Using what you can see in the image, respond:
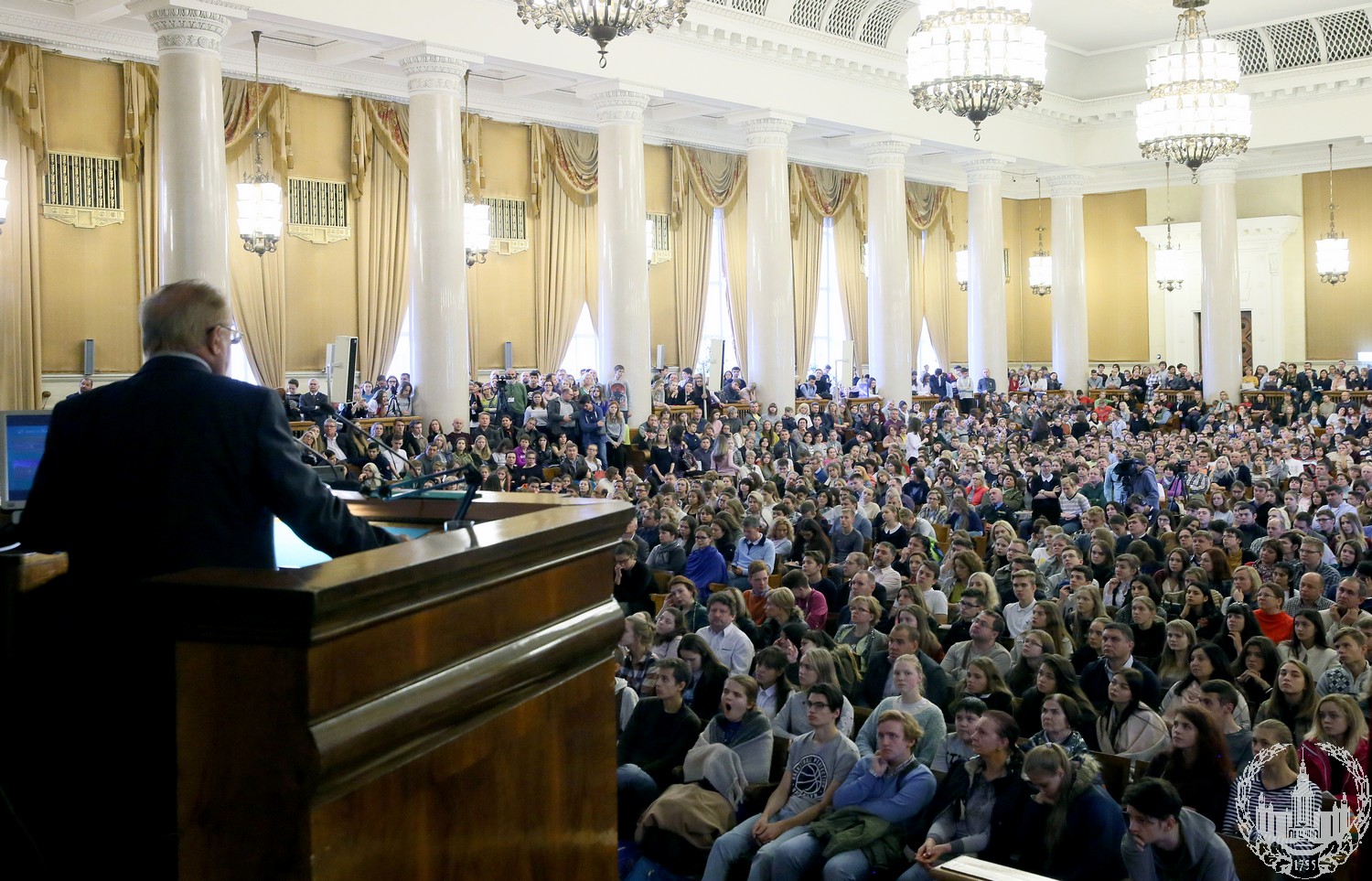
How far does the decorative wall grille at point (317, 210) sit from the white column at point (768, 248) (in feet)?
21.2

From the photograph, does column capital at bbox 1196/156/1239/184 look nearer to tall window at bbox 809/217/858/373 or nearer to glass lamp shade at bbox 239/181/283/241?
tall window at bbox 809/217/858/373

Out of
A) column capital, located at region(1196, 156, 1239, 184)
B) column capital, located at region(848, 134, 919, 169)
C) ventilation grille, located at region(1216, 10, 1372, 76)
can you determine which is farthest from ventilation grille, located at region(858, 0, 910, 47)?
column capital, located at region(1196, 156, 1239, 184)

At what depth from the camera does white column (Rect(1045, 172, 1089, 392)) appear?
28.2m

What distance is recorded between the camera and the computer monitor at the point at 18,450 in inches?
171

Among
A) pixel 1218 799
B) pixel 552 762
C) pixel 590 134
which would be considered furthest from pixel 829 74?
pixel 552 762

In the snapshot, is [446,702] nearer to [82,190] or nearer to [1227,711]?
[1227,711]

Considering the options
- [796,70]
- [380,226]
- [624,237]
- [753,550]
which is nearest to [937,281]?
[796,70]

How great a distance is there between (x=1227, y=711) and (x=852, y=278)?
77.1ft

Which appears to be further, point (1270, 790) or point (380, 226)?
point (380, 226)

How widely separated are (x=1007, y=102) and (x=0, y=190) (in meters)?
10.6

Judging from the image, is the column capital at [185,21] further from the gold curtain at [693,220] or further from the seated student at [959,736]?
the gold curtain at [693,220]

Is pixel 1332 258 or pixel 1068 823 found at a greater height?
pixel 1332 258

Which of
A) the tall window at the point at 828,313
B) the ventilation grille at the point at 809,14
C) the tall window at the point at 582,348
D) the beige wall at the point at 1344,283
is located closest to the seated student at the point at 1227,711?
the ventilation grille at the point at 809,14

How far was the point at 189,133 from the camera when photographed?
532 inches
